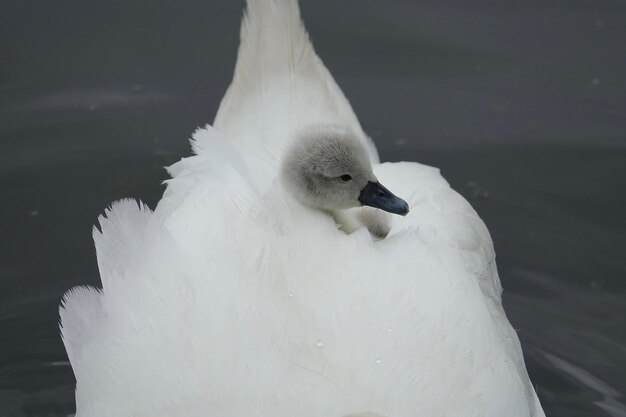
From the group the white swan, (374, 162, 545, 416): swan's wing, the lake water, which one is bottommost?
the lake water

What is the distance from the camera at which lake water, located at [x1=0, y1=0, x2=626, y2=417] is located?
487 cm

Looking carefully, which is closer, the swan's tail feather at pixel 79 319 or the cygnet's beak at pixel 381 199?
the swan's tail feather at pixel 79 319

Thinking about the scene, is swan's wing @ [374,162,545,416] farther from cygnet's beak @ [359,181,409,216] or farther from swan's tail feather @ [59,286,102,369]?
swan's tail feather @ [59,286,102,369]

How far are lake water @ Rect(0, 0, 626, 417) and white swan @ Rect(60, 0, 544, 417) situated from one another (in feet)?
3.76

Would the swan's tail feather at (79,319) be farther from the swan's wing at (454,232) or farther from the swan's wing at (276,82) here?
the swan's wing at (276,82)

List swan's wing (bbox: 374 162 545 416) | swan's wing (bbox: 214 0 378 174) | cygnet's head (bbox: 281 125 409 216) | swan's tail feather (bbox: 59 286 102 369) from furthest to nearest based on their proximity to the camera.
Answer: swan's wing (bbox: 214 0 378 174) < cygnet's head (bbox: 281 125 409 216) < swan's wing (bbox: 374 162 545 416) < swan's tail feather (bbox: 59 286 102 369)

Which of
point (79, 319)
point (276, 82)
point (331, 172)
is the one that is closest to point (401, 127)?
point (276, 82)

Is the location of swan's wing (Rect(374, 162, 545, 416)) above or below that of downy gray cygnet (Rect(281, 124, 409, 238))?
below

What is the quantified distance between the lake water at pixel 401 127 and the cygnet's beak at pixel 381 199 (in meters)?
1.24

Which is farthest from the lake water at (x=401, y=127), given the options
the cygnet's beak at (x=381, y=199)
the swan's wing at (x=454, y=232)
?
the cygnet's beak at (x=381, y=199)

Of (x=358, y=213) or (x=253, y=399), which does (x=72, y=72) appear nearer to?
(x=358, y=213)

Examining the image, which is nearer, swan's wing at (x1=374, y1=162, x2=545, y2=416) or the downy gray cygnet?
swan's wing at (x1=374, y1=162, x2=545, y2=416)

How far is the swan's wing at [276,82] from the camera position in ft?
14.4

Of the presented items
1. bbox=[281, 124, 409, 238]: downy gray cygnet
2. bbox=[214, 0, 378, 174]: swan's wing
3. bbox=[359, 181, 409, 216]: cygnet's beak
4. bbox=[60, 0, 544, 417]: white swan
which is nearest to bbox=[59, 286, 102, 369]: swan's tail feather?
bbox=[60, 0, 544, 417]: white swan
